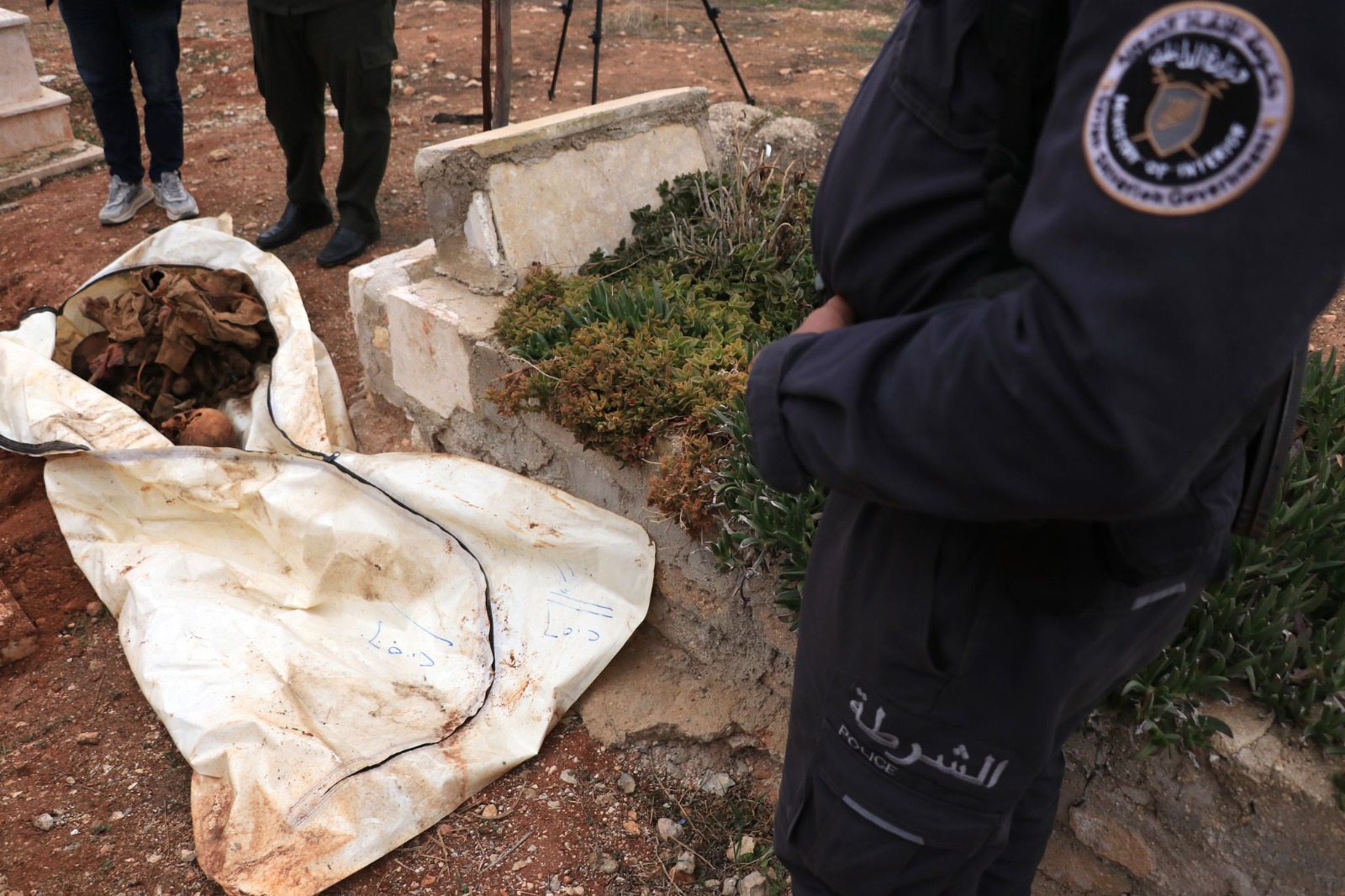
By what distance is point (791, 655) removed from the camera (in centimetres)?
239

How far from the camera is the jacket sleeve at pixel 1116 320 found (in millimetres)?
754

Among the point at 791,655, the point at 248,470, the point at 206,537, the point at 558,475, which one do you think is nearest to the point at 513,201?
the point at 558,475

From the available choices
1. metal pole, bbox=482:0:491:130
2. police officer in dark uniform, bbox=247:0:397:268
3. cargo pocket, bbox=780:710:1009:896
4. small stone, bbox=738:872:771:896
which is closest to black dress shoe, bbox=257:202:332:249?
police officer in dark uniform, bbox=247:0:397:268

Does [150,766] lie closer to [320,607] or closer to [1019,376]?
[320,607]

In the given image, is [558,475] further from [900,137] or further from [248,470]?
[900,137]

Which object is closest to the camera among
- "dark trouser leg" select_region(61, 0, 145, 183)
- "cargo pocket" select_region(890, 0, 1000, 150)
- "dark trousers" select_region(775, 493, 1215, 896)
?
"cargo pocket" select_region(890, 0, 1000, 150)

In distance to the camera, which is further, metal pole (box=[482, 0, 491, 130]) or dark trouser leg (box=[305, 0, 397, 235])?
metal pole (box=[482, 0, 491, 130])

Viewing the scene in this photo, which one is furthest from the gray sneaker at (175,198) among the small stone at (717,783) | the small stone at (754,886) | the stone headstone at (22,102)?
the small stone at (754,886)

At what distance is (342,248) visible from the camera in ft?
15.6

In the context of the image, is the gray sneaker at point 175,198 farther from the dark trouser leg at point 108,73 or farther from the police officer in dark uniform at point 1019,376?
the police officer in dark uniform at point 1019,376

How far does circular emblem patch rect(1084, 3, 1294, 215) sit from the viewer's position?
2.42ft

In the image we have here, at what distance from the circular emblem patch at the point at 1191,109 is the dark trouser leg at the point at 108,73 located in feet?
17.0

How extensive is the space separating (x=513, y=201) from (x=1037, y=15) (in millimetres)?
2567

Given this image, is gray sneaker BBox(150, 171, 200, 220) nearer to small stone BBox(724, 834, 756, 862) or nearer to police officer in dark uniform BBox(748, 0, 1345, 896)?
small stone BBox(724, 834, 756, 862)
